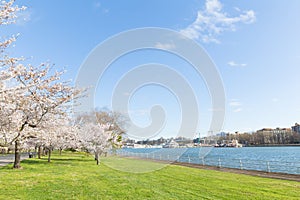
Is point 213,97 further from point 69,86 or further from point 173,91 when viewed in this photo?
point 69,86

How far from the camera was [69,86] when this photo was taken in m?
7.70

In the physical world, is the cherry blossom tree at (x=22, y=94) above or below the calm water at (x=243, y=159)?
above

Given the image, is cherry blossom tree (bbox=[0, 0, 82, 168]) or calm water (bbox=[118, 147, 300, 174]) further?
calm water (bbox=[118, 147, 300, 174])

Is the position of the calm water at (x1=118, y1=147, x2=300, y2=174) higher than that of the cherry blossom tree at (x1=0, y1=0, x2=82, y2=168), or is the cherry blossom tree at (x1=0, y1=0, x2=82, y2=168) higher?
the cherry blossom tree at (x1=0, y1=0, x2=82, y2=168)

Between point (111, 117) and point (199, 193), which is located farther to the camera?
point (111, 117)

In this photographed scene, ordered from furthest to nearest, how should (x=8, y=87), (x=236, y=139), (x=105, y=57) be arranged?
(x=236, y=139) < (x=105, y=57) < (x=8, y=87)

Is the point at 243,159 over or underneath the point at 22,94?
underneath

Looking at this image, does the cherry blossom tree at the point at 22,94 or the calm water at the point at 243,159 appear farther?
the calm water at the point at 243,159

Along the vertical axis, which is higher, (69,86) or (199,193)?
(69,86)

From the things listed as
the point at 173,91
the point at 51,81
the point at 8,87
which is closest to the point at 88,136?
the point at 173,91

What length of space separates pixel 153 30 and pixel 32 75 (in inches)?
427

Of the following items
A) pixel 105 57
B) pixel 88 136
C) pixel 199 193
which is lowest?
pixel 199 193

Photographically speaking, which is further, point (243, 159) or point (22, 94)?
point (243, 159)

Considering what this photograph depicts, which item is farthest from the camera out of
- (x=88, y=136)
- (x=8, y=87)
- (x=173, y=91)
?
(x=88, y=136)
